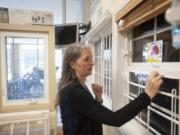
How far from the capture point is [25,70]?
9.86 ft

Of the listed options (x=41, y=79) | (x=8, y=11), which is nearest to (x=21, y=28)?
(x=8, y=11)

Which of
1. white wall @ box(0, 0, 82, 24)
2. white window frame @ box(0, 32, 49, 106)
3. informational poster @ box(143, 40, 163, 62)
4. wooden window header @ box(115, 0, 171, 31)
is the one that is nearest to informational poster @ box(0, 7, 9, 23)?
white window frame @ box(0, 32, 49, 106)

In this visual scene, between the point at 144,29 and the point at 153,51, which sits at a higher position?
the point at 144,29

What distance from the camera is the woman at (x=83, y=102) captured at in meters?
0.90

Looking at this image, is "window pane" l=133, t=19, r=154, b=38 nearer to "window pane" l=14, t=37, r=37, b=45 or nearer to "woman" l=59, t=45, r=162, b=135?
"woman" l=59, t=45, r=162, b=135

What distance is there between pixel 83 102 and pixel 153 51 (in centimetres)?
58

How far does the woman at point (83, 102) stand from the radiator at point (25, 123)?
132 centimetres

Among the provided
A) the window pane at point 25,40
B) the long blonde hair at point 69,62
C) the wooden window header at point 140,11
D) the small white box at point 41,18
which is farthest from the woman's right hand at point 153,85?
the window pane at point 25,40

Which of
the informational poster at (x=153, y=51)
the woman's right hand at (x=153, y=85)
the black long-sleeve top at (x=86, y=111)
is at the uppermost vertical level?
the informational poster at (x=153, y=51)

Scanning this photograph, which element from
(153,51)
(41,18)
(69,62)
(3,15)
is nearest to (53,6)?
(41,18)

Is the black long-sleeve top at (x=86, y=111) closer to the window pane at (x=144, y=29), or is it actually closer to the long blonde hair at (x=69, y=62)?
the long blonde hair at (x=69, y=62)

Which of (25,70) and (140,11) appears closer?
(140,11)

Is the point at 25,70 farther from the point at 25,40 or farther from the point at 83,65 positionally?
the point at 83,65

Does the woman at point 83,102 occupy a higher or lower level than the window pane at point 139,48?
lower
